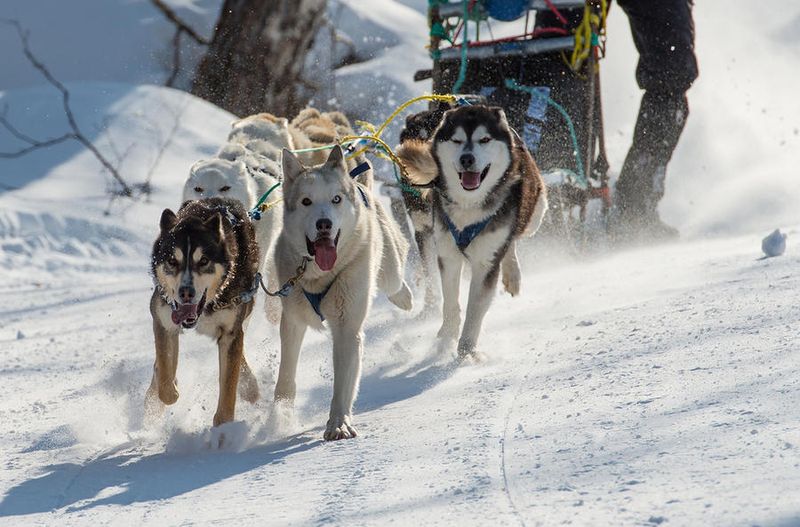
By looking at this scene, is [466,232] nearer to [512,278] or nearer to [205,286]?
[512,278]

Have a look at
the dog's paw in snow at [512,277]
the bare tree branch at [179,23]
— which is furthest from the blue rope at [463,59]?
the bare tree branch at [179,23]

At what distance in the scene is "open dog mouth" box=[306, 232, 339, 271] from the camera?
12.1ft

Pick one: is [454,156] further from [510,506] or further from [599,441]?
[510,506]

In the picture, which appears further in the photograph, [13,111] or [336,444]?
[13,111]

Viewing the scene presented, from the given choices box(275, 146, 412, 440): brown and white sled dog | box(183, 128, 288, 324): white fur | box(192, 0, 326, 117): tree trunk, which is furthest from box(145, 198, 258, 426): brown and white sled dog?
box(192, 0, 326, 117): tree trunk

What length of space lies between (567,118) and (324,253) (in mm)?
3434

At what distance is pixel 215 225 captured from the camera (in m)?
3.68

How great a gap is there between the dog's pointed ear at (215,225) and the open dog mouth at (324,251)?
0.96 feet

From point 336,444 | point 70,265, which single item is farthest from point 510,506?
point 70,265

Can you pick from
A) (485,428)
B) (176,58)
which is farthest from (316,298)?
(176,58)

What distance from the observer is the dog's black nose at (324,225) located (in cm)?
364

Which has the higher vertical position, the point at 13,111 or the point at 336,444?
the point at 13,111

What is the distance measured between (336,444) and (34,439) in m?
1.09

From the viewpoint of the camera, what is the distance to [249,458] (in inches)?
137
